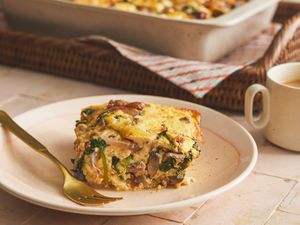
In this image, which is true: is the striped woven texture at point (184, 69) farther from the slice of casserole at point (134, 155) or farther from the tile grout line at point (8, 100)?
the slice of casserole at point (134, 155)

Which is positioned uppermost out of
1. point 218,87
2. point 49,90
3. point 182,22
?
point 182,22

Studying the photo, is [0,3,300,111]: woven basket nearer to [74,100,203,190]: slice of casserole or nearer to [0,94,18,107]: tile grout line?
[0,94,18,107]: tile grout line

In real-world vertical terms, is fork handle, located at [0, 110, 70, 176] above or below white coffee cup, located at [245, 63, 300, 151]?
below

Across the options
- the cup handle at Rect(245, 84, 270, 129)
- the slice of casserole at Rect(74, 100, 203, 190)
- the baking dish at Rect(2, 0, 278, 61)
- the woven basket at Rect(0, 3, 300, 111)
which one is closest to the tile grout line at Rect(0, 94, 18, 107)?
the woven basket at Rect(0, 3, 300, 111)

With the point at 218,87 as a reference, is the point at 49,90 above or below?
below

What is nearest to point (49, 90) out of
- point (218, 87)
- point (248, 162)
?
point (218, 87)

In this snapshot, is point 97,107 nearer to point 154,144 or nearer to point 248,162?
point 154,144
